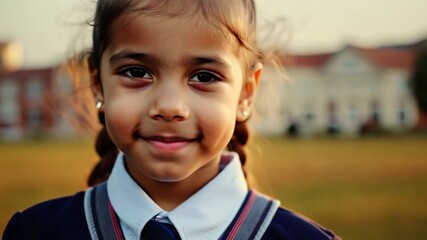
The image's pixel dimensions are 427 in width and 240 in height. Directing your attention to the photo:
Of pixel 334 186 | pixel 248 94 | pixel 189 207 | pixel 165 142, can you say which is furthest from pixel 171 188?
pixel 334 186

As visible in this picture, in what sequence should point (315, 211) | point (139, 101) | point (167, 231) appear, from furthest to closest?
point (315, 211), point (167, 231), point (139, 101)

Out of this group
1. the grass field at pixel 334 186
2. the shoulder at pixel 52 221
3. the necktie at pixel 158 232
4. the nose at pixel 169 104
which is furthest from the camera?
the grass field at pixel 334 186

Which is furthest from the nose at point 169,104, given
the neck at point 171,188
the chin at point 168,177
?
the neck at point 171,188

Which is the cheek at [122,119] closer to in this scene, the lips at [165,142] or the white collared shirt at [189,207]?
the lips at [165,142]

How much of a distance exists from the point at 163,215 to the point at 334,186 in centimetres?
823

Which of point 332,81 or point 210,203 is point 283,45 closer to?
point 210,203

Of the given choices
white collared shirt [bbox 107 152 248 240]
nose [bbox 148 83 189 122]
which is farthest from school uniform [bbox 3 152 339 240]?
nose [bbox 148 83 189 122]

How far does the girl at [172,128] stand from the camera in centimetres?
149

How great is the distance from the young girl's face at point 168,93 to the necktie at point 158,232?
12cm

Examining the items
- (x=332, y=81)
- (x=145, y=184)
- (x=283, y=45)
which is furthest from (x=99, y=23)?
(x=332, y=81)

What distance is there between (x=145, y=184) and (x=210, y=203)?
166mm

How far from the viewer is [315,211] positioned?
676 cm

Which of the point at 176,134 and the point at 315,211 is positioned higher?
the point at 176,134

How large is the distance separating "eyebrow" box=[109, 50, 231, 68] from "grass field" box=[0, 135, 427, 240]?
0.68m
